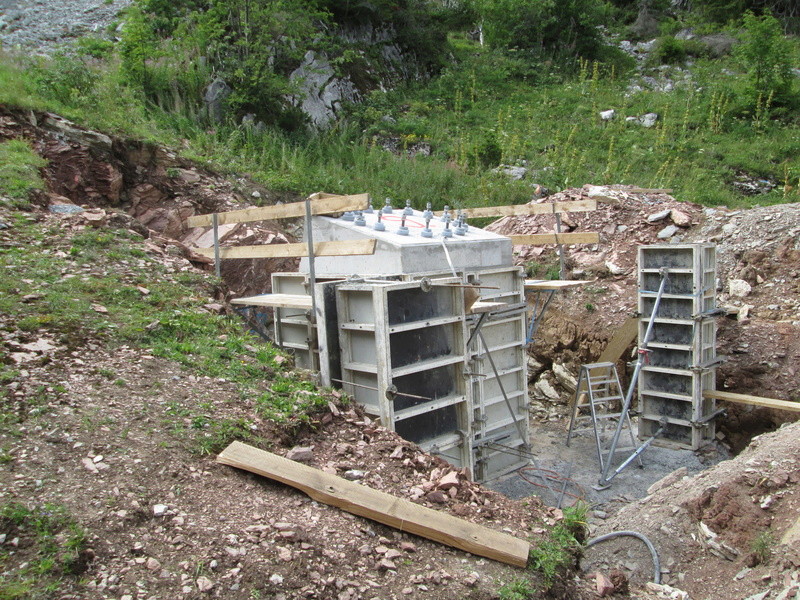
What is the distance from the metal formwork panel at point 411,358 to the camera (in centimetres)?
591

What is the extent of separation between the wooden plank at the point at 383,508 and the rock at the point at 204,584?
37.7 inches

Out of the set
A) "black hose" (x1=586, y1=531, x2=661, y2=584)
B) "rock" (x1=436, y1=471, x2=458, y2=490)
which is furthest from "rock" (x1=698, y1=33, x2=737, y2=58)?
"rock" (x1=436, y1=471, x2=458, y2=490)

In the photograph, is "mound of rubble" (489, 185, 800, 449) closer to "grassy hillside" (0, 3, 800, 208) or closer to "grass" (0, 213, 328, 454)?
"grassy hillside" (0, 3, 800, 208)

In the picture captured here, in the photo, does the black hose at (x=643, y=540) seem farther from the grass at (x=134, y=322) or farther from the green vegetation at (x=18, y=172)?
the green vegetation at (x=18, y=172)

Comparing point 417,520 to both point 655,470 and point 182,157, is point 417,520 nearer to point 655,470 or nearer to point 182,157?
point 655,470

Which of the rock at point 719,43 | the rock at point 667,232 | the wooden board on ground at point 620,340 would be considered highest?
the rock at point 719,43

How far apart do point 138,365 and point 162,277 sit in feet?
7.49

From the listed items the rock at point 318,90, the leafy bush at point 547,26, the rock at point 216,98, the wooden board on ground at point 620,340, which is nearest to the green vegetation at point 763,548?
the wooden board on ground at point 620,340

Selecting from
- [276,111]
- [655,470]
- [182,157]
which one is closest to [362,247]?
[655,470]

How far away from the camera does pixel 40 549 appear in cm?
319

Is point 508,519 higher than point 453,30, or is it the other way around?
point 453,30

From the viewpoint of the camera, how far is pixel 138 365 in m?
5.21

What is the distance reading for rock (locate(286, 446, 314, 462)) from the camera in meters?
4.56

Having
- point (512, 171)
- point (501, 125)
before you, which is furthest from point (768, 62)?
point (512, 171)
